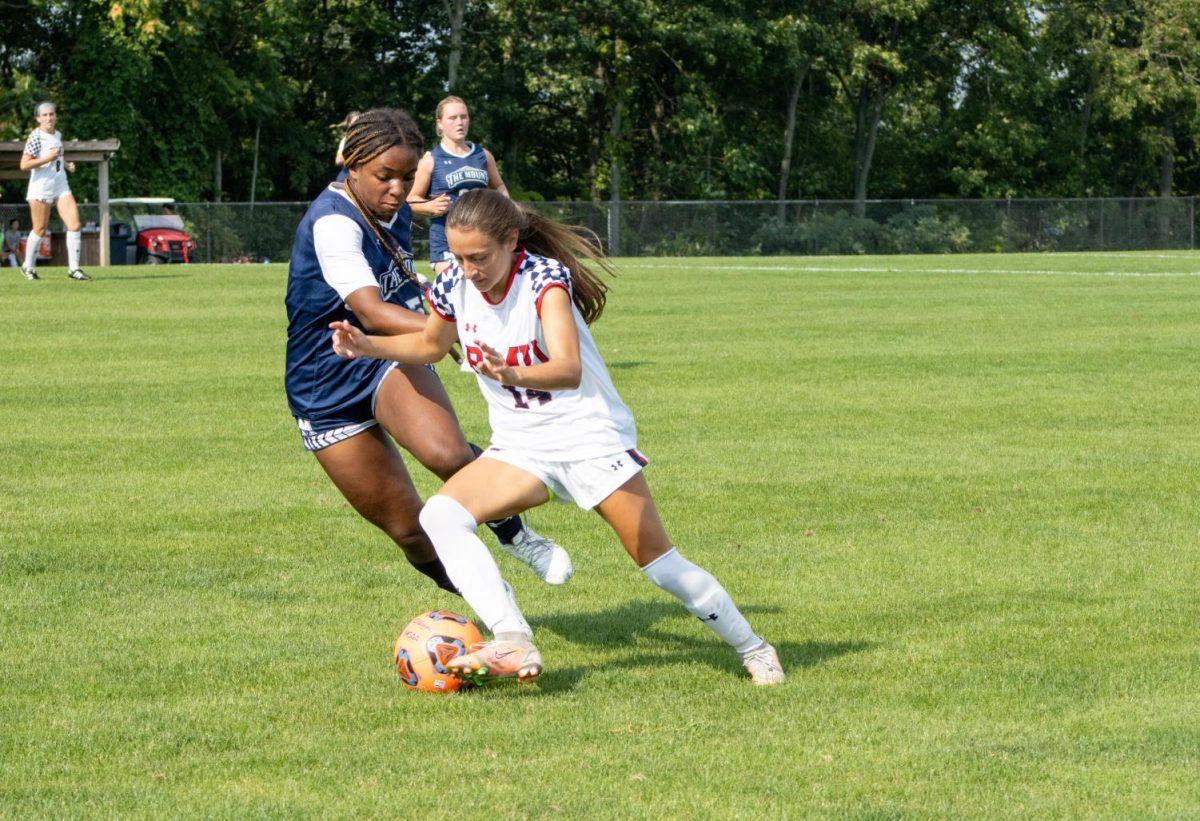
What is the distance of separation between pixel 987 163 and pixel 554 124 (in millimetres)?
15656

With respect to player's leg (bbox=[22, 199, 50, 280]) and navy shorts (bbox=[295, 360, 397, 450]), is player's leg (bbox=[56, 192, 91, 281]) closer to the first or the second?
player's leg (bbox=[22, 199, 50, 280])

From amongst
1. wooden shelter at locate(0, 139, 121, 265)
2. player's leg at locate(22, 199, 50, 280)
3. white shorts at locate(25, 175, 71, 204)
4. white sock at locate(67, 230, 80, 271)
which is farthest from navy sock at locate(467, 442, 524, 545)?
wooden shelter at locate(0, 139, 121, 265)

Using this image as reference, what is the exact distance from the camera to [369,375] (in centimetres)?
621

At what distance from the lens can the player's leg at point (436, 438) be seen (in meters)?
6.07

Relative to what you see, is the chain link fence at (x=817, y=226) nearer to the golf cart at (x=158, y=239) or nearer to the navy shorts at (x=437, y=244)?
the golf cart at (x=158, y=239)

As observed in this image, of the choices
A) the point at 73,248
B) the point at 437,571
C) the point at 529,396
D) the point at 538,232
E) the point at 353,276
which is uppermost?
the point at 538,232

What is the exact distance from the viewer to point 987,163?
196 feet

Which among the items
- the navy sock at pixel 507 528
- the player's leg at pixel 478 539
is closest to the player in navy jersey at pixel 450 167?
the navy sock at pixel 507 528

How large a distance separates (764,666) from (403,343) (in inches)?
Answer: 62.6

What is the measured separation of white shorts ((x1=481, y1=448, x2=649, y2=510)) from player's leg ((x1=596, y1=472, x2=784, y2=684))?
0.05m

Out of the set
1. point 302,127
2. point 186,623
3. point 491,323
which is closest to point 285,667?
point 186,623

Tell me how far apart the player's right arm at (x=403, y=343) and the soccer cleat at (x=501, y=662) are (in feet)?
3.28

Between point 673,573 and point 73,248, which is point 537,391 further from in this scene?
point 73,248

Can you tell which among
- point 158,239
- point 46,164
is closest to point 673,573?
point 46,164
